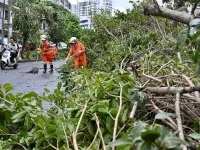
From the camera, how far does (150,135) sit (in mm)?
1122

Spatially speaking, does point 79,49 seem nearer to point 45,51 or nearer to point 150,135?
point 45,51

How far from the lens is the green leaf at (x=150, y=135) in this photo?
44.1 inches

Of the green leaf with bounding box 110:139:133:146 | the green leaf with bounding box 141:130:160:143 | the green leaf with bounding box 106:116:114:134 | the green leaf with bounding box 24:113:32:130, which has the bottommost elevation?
the green leaf with bounding box 24:113:32:130

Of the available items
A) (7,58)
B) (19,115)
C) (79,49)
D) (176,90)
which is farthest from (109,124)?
(7,58)

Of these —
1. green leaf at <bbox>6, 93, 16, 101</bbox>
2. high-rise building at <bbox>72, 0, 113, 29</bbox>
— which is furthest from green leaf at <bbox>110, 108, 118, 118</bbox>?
high-rise building at <bbox>72, 0, 113, 29</bbox>

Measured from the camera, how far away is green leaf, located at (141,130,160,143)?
1.12 meters

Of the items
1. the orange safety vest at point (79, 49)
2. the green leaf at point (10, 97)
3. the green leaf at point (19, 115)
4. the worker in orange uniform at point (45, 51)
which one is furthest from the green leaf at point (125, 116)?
the worker in orange uniform at point (45, 51)

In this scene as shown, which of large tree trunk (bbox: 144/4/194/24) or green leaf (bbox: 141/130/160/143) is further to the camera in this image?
large tree trunk (bbox: 144/4/194/24)

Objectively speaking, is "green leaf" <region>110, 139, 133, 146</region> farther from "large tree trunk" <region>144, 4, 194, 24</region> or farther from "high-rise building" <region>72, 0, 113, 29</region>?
"high-rise building" <region>72, 0, 113, 29</region>

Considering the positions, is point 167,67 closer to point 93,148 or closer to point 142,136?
point 93,148

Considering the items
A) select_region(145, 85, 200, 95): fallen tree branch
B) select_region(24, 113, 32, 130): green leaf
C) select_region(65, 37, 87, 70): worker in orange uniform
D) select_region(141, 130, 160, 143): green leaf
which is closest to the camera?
select_region(141, 130, 160, 143): green leaf

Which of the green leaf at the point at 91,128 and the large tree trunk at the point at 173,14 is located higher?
the large tree trunk at the point at 173,14

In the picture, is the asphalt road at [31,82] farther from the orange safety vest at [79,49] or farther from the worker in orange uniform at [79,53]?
the orange safety vest at [79,49]

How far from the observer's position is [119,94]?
103 inches
